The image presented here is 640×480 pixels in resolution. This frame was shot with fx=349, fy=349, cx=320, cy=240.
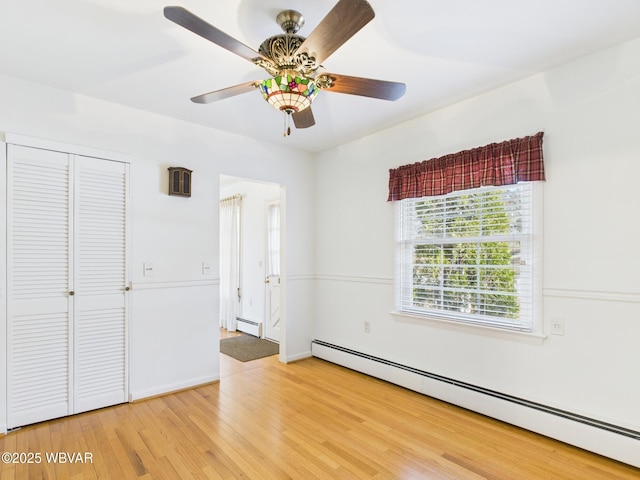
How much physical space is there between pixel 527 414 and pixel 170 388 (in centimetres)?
301

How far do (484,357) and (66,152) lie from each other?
3.74 meters

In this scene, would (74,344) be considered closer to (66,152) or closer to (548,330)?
(66,152)

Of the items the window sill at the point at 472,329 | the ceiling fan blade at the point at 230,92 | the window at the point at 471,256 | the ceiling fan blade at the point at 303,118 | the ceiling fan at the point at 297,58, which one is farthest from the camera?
the window at the point at 471,256

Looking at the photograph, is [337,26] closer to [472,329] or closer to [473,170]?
[473,170]

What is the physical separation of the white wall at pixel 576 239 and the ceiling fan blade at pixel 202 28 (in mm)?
1550

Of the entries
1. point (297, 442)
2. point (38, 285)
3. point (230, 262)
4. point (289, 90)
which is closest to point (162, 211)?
point (38, 285)

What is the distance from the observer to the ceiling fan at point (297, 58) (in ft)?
4.76

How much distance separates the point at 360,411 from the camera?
9.52 feet

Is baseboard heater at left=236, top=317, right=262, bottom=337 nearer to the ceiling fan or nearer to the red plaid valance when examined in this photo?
the red plaid valance

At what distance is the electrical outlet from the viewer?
2.43 metres

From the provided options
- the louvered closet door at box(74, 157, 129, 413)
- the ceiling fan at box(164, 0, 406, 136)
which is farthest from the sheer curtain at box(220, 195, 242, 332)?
the ceiling fan at box(164, 0, 406, 136)

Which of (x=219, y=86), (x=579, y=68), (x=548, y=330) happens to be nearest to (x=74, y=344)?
(x=219, y=86)

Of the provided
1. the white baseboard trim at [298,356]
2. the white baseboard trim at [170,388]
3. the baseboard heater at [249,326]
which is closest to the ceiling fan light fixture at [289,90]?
the white baseboard trim at [170,388]

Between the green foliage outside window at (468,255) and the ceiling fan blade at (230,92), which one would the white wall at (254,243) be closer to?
the green foliage outside window at (468,255)
